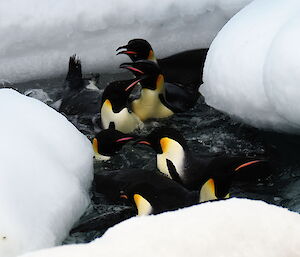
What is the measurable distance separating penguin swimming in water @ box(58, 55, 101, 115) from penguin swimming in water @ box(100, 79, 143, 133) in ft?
0.56

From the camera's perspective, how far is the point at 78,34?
4.81m

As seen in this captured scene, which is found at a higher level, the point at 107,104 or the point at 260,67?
the point at 260,67

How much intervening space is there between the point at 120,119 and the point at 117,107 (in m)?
0.07

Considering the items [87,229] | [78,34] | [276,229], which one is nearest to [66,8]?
[78,34]

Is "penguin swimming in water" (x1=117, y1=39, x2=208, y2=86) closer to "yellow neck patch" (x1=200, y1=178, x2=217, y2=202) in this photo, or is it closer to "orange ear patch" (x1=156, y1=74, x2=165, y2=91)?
"orange ear patch" (x1=156, y1=74, x2=165, y2=91)

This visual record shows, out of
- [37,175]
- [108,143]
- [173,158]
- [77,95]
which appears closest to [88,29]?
[77,95]

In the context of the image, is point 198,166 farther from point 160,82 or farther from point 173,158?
point 160,82

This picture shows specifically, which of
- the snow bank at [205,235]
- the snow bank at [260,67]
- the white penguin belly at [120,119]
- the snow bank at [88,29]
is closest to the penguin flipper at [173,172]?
the snow bank at [260,67]

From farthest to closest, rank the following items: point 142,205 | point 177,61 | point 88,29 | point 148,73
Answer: point 88,29 → point 177,61 → point 148,73 → point 142,205

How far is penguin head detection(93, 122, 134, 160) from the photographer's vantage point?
3.89 m

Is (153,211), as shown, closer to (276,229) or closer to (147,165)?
(147,165)

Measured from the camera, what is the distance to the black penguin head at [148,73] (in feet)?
14.4

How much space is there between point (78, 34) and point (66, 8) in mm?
185

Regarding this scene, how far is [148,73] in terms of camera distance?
4.41 m
